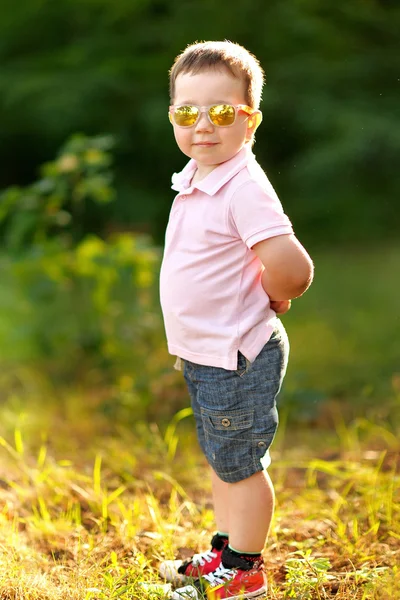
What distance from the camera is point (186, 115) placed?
5.57 ft

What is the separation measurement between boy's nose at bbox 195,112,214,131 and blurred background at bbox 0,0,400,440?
1.86 meters

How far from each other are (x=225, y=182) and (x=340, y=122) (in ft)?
16.9

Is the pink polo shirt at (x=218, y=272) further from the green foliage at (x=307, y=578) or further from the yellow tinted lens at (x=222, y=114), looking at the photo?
the green foliage at (x=307, y=578)

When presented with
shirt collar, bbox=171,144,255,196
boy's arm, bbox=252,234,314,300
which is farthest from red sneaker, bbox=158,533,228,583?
shirt collar, bbox=171,144,255,196

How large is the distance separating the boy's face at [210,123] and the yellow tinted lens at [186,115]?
1 centimetres

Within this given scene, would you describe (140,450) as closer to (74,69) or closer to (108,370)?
(108,370)

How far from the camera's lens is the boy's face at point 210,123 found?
5.50 ft

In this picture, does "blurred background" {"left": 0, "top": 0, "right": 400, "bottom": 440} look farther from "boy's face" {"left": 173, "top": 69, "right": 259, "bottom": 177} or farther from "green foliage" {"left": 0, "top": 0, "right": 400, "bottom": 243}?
"boy's face" {"left": 173, "top": 69, "right": 259, "bottom": 177}

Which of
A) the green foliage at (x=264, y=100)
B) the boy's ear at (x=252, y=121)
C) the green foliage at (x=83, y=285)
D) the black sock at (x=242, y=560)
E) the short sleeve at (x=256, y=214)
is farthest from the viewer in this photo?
the green foliage at (x=264, y=100)

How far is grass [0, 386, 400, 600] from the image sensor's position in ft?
6.27

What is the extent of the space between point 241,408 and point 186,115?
25.2 inches

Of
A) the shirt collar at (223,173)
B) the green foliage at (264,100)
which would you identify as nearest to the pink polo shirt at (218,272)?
the shirt collar at (223,173)

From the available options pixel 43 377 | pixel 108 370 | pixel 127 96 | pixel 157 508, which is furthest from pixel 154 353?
pixel 127 96

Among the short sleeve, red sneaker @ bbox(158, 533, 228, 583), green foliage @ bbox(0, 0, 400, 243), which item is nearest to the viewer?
the short sleeve
